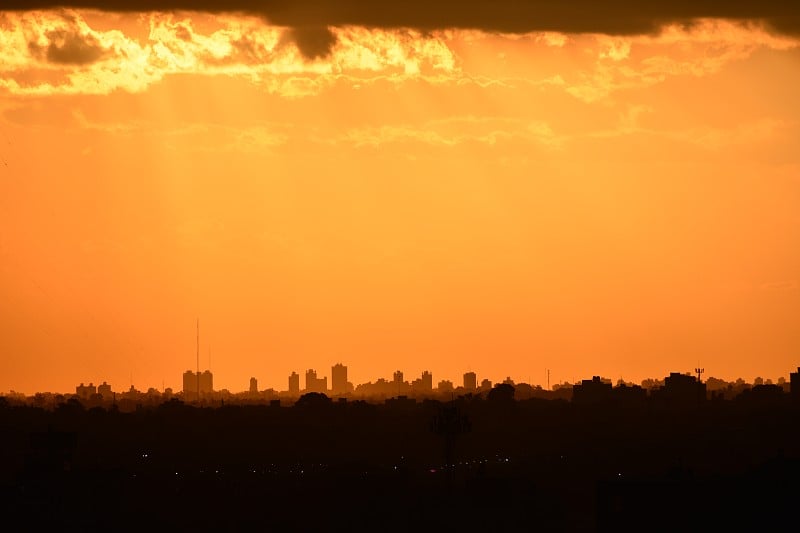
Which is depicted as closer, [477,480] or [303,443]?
[477,480]

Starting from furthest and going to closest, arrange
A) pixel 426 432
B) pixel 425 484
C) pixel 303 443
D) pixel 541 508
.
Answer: pixel 426 432 → pixel 303 443 → pixel 425 484 → pixel 541 508

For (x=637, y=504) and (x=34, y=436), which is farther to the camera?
(x=34, y=436)

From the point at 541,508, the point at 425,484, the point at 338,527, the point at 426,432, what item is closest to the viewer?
the point at 338,527

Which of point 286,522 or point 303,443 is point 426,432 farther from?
point 286,522

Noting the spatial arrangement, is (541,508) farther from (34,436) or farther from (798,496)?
(34,436)

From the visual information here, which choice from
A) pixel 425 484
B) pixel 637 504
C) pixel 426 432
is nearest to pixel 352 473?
pixel 425 484

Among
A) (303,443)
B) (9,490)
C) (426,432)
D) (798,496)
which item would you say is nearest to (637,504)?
(798,496)

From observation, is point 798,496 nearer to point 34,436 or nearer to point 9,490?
point 9,490

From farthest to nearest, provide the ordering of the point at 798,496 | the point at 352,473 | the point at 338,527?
the point at 352,473 < the point at 338,527 < the point at 798,496

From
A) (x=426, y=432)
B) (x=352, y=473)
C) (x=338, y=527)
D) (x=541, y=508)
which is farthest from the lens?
(x=426, y=432)
